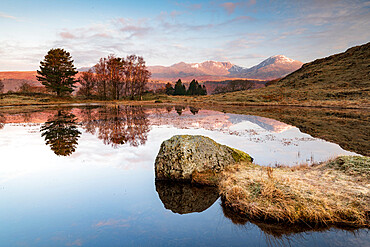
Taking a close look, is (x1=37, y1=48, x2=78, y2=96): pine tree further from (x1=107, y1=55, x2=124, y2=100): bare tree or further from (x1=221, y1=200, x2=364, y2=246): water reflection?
(x1=221, y1=200, x2=364, y2=246): water reflection

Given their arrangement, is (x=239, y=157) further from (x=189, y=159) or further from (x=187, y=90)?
(x=187, y=90)

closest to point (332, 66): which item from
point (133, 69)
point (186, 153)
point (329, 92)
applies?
point (329, 92)

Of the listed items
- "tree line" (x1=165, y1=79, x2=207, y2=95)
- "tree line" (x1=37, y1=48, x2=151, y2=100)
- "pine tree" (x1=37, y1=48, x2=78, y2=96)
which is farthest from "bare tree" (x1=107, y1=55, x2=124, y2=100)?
"tree line" (x1=165, y1=79, x2=207, y2=95)

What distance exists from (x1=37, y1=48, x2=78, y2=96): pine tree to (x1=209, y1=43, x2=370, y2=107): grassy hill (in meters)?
54.3

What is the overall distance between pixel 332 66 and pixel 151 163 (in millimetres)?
117438

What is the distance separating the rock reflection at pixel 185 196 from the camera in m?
6.45

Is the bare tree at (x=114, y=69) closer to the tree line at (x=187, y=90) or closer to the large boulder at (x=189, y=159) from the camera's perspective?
the tree line at (x=187, y=90)

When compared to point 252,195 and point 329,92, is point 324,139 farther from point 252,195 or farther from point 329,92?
point 329,92

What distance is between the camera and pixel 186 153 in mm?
8898

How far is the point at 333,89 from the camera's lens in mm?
68812

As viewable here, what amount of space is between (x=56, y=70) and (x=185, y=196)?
75.6m

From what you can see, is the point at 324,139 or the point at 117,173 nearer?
the point at 117,173

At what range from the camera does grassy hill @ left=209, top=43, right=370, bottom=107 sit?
56747 millimetres

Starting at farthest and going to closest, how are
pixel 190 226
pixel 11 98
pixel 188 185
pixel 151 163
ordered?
pixel 11 98 < pixel 151 163 < pixel 188 185 < pixel 190 226
